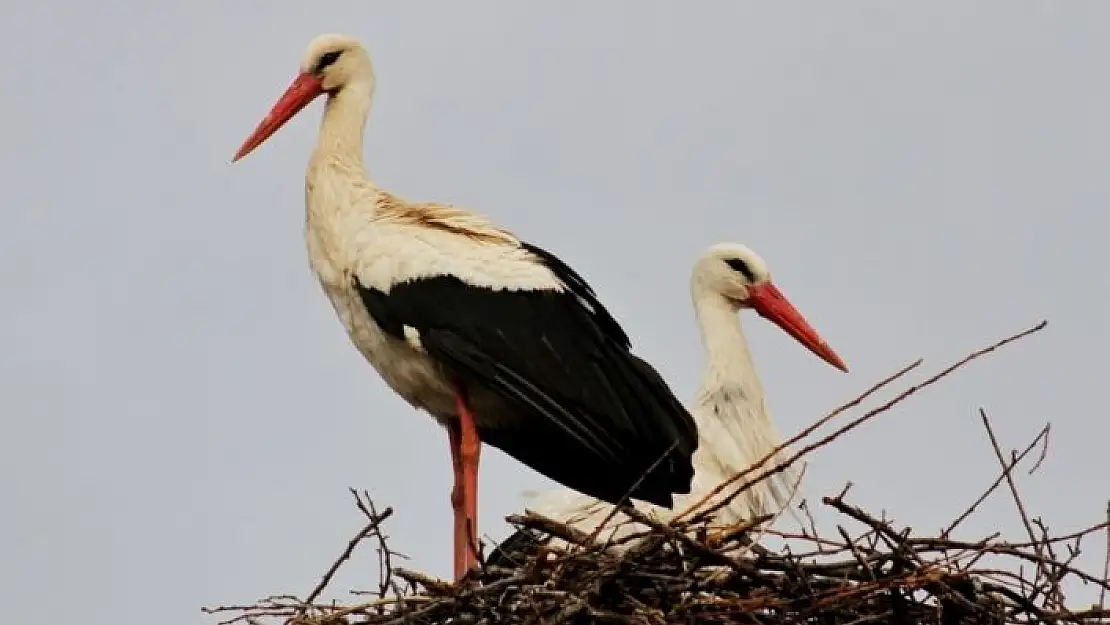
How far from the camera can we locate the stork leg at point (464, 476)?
805 cm

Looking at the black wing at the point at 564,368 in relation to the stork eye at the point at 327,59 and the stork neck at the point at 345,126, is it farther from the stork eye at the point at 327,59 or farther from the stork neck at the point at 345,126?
the stork eye at the point at 327,59

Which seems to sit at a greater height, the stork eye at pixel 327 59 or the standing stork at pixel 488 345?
the stork eye at pixel 327 59

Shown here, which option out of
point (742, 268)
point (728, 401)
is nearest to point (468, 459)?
point (728, 401)

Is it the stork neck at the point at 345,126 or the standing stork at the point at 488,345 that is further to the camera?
the stork neck at the point at 345,126

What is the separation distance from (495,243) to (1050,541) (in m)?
2.46

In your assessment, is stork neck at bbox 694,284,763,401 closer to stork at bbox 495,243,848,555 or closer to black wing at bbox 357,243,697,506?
stork at bbox 495,243,848,555

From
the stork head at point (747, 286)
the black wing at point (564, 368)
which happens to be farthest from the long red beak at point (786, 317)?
the black wing at point (564, 368)

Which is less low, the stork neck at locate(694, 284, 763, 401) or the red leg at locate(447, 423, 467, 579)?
the stork neck at locate(694, 284, 763, 401)

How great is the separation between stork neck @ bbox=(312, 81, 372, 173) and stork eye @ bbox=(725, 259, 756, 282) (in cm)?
140

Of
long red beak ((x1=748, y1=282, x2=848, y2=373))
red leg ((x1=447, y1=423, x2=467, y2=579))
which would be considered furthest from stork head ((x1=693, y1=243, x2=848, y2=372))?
red leg ((x1=447, y1=423, x2=467, y2=579))

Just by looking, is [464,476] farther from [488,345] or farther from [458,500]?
[488,345]

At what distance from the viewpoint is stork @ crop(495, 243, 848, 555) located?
838 cm

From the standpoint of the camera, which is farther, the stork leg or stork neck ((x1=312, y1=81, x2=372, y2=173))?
stork neck ((x1=312, y1=81, x2=372, y2=173))

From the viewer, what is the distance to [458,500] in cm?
829
